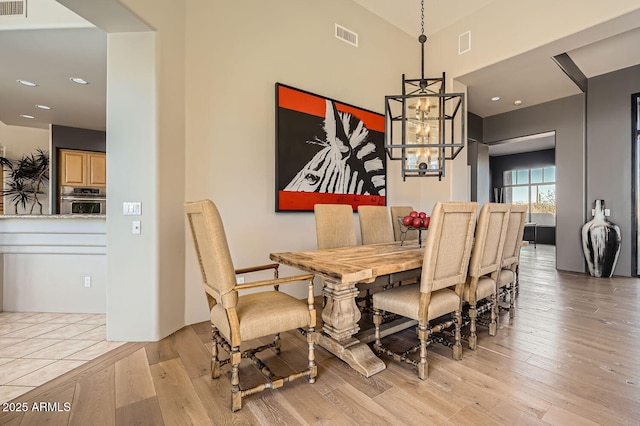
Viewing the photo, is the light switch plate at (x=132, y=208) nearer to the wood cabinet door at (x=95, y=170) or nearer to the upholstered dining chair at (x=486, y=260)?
the upholstered dining chair at (x=486, y=260)

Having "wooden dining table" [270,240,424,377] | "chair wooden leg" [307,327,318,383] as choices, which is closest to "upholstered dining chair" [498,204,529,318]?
"wooden dining table" [270,240,424,377]

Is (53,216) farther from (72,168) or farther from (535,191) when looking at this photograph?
(535,191)

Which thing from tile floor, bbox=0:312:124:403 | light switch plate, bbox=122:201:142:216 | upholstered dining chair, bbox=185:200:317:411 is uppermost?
light switch plate, bbox=122:201:142:216

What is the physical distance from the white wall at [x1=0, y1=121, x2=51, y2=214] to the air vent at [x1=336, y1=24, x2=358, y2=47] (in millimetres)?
6923

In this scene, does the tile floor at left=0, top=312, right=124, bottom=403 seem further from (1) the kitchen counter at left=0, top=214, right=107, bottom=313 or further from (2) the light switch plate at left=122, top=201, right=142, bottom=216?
(2) the light switch plate at left=122, top=201, right=142, bottom=216

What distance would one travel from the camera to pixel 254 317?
166 centimetres

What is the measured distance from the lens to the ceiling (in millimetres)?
3139

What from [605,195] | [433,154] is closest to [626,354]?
[433,154]

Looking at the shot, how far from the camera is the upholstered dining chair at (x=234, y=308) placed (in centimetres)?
157

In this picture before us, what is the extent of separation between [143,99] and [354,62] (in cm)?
282

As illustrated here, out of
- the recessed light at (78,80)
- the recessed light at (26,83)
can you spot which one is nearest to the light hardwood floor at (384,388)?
the recessed light at (78,80)

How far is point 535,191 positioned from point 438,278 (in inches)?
418

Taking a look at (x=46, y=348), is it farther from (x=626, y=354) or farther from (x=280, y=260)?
(x=626, y=354)

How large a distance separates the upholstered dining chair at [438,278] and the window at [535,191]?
32.7 feet
